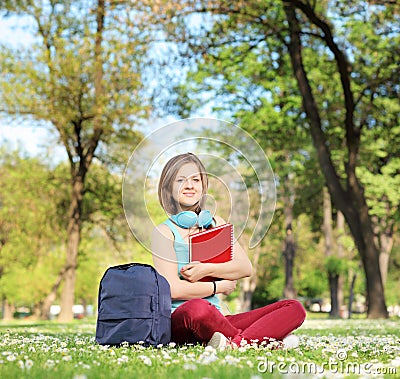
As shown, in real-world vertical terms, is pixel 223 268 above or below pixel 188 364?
above

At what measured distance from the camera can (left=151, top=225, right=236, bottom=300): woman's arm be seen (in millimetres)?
6281

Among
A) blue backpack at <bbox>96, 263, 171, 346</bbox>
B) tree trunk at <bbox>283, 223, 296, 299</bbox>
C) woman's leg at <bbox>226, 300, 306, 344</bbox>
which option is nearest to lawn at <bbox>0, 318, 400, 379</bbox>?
blue backpack at <bbox>96, 263, 171, 346</bbox>

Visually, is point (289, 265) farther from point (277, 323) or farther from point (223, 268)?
point (223, 268)

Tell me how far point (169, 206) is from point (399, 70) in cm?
1896

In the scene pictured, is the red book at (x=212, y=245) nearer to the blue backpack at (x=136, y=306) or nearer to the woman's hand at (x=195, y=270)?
the woman's hand at (x=195, y=270)

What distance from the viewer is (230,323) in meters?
6.76

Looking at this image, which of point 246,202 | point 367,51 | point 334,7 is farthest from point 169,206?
point 367,51

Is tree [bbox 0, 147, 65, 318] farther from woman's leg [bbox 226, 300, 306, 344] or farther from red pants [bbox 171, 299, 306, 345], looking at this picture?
woman's leg [bbox 226, 300, 306, 344]

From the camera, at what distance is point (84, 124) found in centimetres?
2816

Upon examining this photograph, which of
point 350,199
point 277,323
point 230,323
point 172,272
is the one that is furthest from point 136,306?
point 350,199

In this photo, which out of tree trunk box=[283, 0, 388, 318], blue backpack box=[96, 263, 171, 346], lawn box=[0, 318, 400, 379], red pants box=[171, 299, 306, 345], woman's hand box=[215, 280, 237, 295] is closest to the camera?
lawn box=[0, 318, 400, 379]

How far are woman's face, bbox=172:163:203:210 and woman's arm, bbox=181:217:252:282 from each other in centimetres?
33

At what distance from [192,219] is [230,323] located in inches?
50.5

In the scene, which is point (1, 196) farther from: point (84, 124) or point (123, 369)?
point (123, 369)
